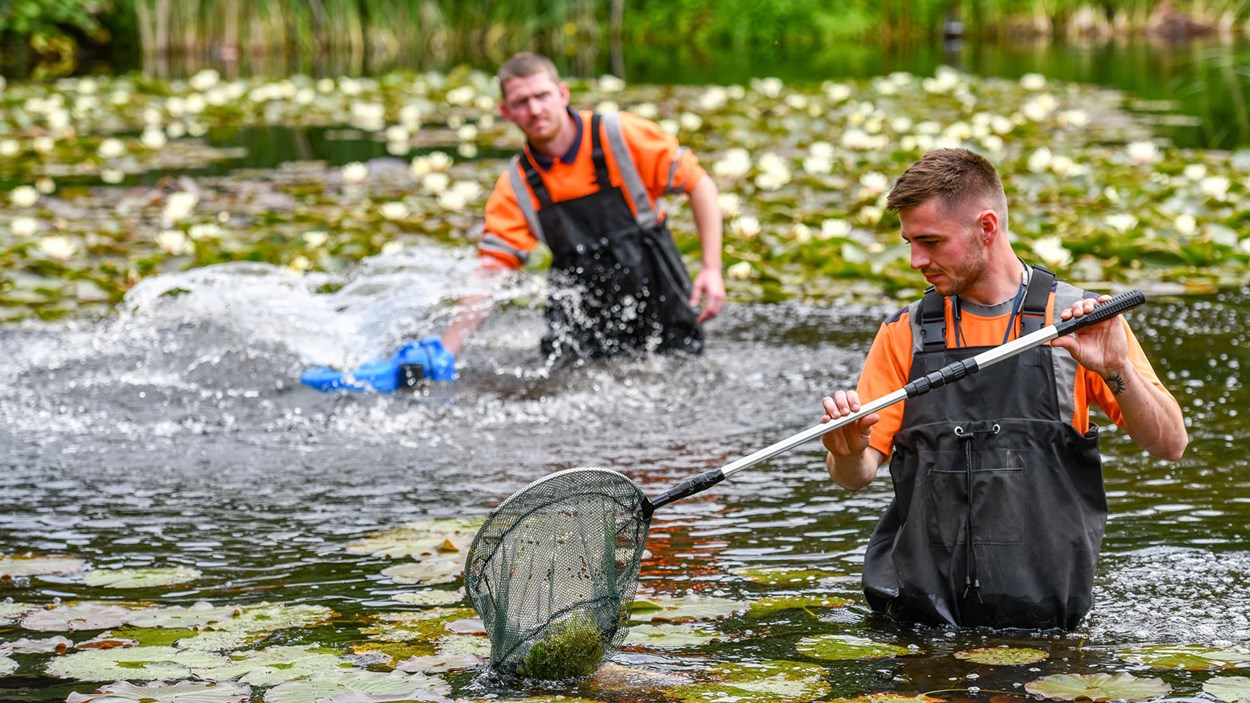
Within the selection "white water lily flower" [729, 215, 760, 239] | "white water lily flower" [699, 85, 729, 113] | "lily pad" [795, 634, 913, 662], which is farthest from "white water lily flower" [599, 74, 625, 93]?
"lily pad" [795, 634, 913, 662]

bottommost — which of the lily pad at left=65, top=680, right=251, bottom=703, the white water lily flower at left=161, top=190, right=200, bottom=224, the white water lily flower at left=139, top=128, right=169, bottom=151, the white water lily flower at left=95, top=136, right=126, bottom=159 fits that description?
the lily pad at left=65, top=680, right=251, bottom=703

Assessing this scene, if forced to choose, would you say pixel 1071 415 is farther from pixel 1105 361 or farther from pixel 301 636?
pixel 301 636

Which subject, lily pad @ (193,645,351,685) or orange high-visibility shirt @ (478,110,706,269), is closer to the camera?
lily pad @ (193,645,351,685)

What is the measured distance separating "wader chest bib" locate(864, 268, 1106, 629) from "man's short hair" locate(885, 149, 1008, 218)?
9.4 inches

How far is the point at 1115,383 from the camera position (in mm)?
3043

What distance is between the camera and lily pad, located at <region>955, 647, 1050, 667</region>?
324 centimetres

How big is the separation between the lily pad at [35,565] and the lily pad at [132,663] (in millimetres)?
818

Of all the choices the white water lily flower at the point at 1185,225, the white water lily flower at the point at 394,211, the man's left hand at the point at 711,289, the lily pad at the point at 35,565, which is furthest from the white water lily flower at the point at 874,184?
the lily pad at the point at 35,565

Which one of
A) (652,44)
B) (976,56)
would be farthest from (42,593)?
(652,44)

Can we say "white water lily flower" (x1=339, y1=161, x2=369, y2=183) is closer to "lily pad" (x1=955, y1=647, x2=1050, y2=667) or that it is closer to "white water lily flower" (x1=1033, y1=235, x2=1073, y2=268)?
"white water lily flower" (x1=1033, y1=235, x2=1073, y2=268)

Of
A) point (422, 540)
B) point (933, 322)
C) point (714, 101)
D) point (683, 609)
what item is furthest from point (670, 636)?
point (714, 101)

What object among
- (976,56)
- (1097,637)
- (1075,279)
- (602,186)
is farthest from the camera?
(976,56)

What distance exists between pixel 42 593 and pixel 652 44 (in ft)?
91.8

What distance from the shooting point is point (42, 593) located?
13.4 feet
